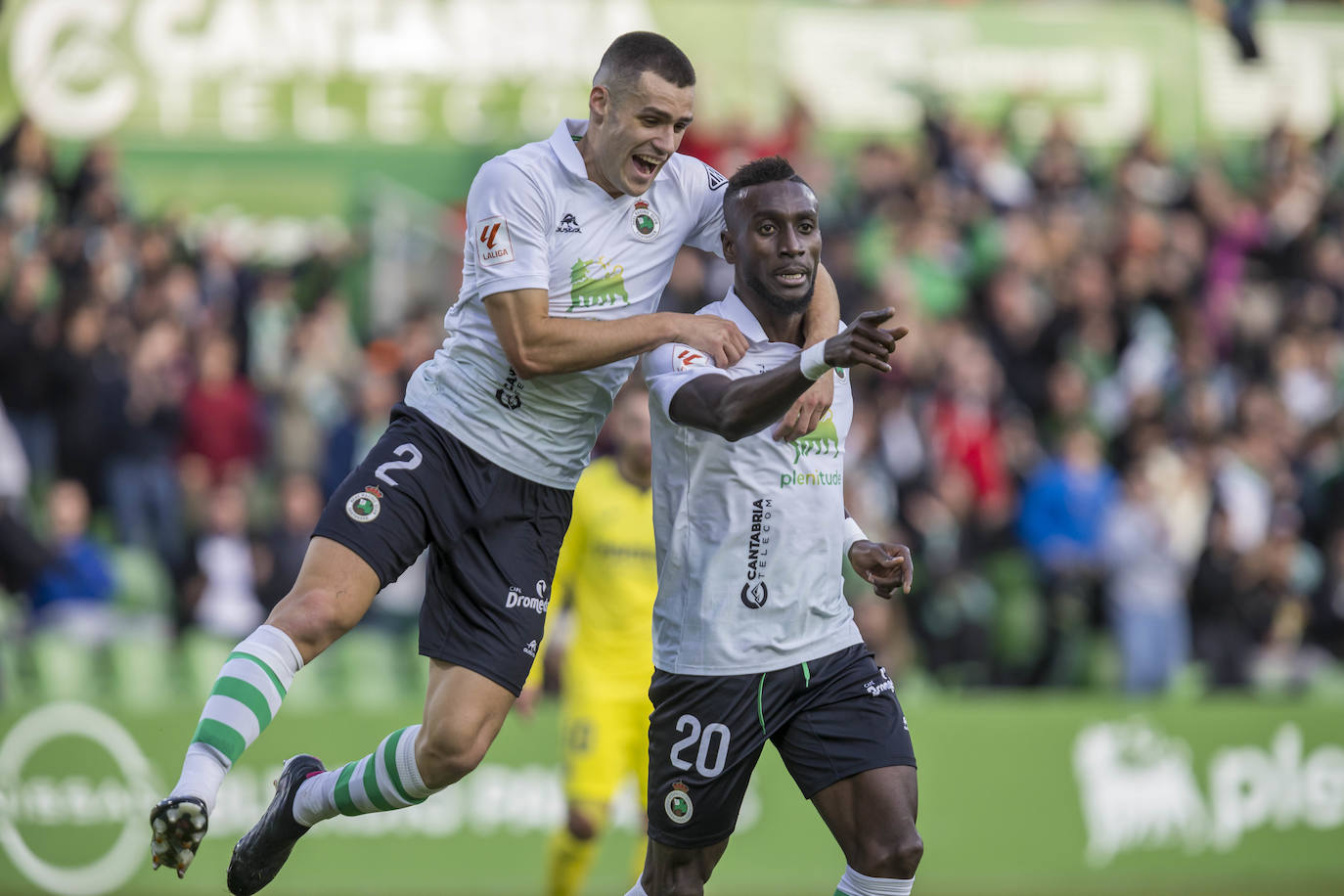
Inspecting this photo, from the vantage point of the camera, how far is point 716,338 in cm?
591

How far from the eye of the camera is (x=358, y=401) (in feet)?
42.2

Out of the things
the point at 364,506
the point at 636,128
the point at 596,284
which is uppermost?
the point at 636,128

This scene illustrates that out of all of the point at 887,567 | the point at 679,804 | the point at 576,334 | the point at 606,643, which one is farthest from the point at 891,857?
the point at 606,643

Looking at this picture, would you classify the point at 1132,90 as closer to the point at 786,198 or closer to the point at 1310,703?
the point at 1310,703

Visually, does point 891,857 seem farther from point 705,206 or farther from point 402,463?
point 705,206

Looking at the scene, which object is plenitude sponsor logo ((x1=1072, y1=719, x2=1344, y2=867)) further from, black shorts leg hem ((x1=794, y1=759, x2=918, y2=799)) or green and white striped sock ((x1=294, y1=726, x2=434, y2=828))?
green and white striped sock ((x1=294, y1=726, x2=434, y2=828))

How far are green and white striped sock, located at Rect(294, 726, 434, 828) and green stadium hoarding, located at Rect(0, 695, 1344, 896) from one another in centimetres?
401

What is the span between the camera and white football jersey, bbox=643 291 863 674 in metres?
6.04

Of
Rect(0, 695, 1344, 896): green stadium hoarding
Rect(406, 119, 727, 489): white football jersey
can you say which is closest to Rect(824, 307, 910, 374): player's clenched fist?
Rect(406, 119, 727, 489): white football jersey

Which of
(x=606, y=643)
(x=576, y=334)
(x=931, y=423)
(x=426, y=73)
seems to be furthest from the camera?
(x=426, y=73)

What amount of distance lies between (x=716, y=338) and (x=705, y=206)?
90 cm

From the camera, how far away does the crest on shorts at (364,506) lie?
6.10 metres

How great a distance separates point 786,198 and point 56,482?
8.18 metres

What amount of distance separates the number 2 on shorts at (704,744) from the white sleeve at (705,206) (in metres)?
1.82
